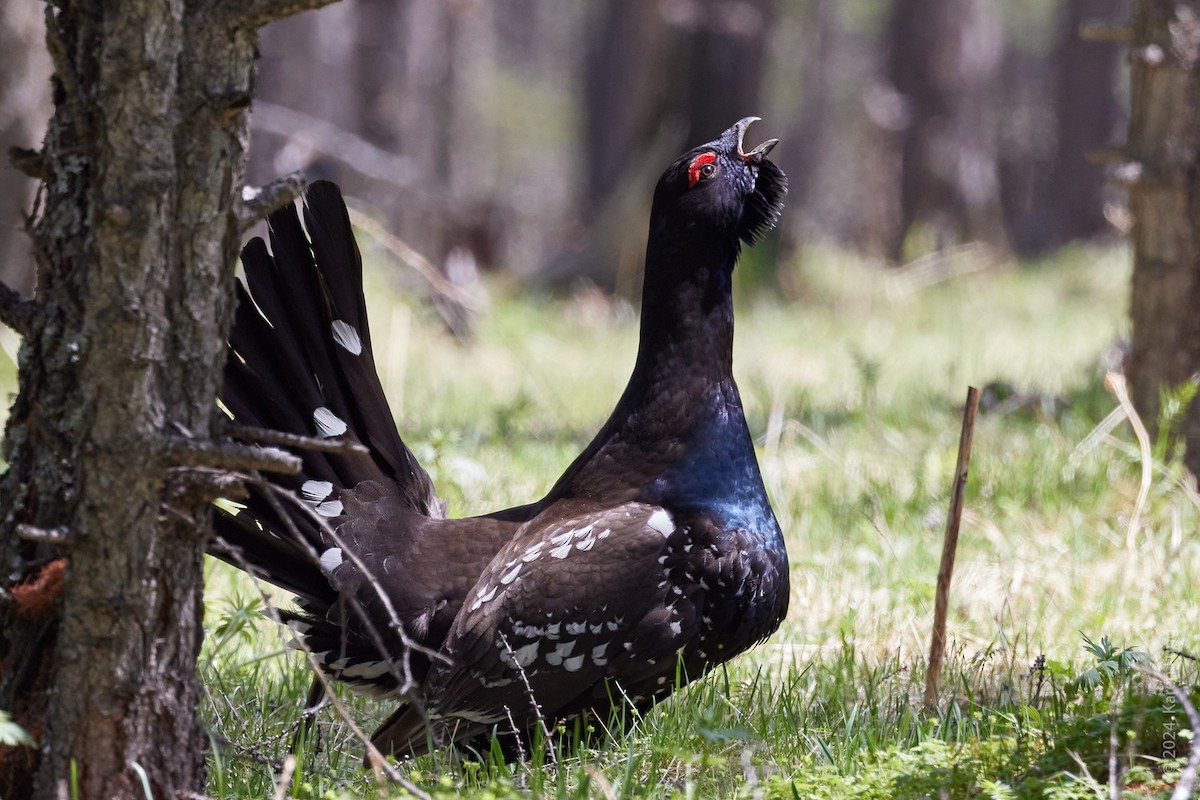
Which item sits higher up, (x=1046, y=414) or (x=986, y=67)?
(x=986, y=67)

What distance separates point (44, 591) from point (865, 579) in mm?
3137

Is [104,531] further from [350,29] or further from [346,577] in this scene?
[350,29]

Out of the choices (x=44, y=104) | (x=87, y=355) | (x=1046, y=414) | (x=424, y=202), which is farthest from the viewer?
(x=424, y=202)

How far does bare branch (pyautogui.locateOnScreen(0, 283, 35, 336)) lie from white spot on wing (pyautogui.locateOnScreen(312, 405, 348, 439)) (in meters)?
1.40

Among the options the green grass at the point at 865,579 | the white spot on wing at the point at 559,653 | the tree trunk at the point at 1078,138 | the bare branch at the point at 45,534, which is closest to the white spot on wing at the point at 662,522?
the white spot on wing at the point at 559,653

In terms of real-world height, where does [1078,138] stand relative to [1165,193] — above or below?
above

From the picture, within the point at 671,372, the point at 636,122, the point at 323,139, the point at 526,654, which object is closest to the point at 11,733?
the point at 526,654

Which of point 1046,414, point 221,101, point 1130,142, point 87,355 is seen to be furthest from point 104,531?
point 1046,414

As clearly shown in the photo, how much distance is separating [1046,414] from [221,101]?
5.41m

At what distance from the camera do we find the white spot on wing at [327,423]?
3641mm

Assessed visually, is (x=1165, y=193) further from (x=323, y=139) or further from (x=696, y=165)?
(x=323, y=139)

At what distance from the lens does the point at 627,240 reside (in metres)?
12.0

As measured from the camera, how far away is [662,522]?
3.35 metres

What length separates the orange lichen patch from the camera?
7.38 ft
